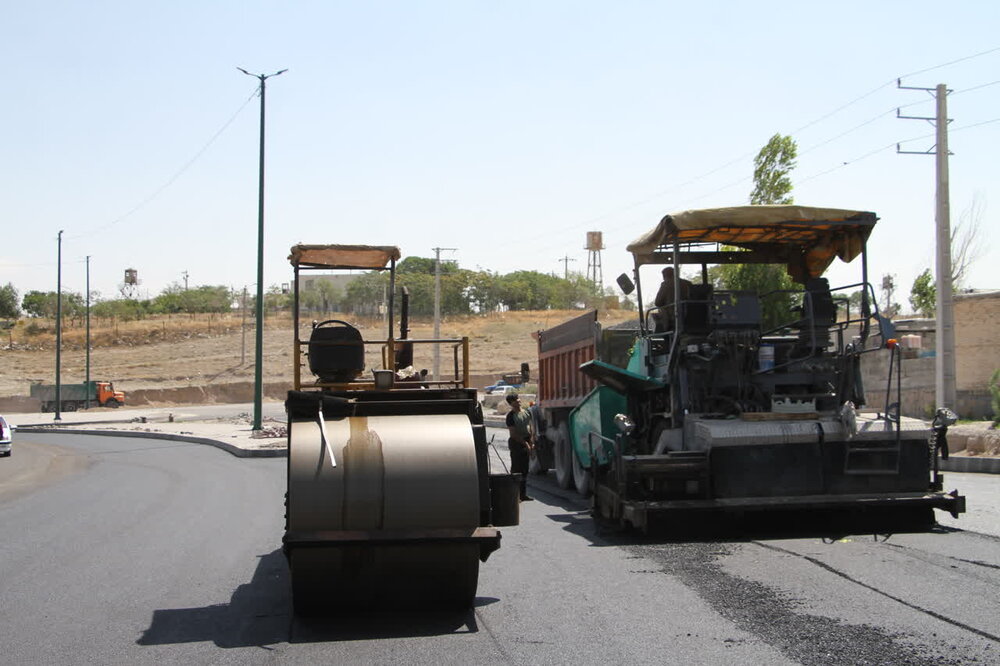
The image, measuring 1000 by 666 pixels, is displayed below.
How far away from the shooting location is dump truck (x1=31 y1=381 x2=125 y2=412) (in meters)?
66.3

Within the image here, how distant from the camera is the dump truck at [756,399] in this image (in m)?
8.75

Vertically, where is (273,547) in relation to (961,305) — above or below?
below

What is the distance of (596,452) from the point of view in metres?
12.0

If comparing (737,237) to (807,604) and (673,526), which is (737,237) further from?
(807,604)

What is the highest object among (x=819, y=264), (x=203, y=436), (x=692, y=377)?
(x=819, y=264)

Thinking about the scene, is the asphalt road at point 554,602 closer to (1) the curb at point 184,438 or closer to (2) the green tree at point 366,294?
(1) the curb at point 184,438

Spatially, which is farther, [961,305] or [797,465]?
[961,305]

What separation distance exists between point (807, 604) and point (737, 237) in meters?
4.68

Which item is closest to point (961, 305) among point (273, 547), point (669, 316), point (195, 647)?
point (669, 316)

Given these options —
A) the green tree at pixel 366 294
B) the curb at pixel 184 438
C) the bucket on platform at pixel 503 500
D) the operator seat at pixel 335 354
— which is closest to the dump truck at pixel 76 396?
the curb at pixel 184 438

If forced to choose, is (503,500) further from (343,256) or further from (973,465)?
(973,465)

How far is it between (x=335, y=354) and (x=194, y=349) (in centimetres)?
8524

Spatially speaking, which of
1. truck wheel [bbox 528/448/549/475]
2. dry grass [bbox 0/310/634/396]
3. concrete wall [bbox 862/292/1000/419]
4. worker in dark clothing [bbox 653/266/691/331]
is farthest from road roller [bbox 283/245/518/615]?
dry grass [bbox 0/310/634/396]

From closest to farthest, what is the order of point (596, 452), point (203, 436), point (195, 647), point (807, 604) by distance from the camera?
point (195, 647), point (807, 604), point (596, 452), point (203, 436)
